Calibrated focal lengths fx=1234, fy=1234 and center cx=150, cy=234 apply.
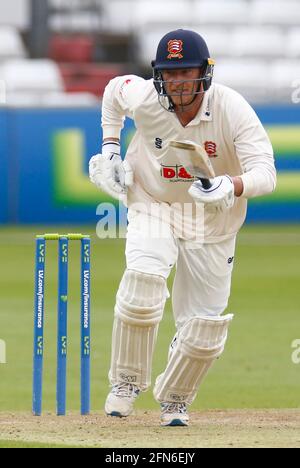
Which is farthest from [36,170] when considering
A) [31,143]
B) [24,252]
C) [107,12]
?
[107,12]

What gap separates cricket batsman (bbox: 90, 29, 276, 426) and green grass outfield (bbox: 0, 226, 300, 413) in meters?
0.95

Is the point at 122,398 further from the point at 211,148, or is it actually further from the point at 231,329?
the point at 231,329

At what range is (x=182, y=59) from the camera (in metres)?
5.51

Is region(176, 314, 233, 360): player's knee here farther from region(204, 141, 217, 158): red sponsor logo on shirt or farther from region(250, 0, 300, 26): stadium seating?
region(250, 0, 300, 26): stadium seating

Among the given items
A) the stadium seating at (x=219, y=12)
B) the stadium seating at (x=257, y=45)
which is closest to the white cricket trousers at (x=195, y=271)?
the stadium seating at (x=257, y=45)

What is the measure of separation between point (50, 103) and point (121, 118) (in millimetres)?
9678

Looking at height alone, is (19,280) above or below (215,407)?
below

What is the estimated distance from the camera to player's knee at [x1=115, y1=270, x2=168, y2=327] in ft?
18.1

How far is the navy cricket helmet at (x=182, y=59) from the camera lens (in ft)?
18.1

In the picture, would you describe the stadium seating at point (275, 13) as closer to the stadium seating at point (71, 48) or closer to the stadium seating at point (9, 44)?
the stadium seating at point (71, 48)

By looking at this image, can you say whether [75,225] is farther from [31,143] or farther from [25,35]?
[25,35]

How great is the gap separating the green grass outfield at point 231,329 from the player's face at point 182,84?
1918 millimetres

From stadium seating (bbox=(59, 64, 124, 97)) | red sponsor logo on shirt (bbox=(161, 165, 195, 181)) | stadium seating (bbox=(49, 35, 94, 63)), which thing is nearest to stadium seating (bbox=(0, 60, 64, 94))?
stadium seating (bbox=(59, 64, 124, 97))
